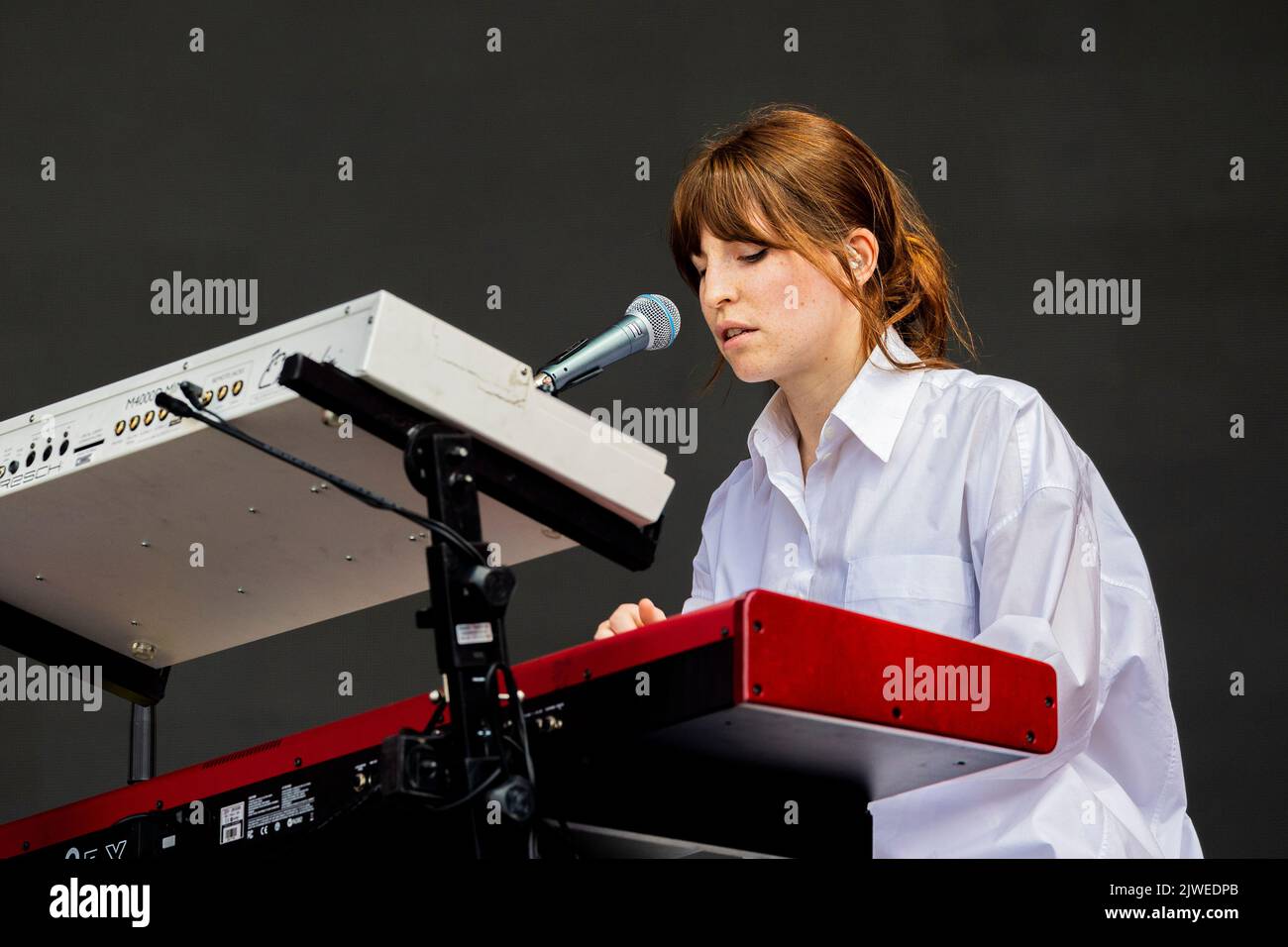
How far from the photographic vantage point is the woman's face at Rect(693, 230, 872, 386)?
183 cm

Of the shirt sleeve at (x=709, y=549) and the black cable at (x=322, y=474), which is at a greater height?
the shirt sleeve at (x=709, y=549)

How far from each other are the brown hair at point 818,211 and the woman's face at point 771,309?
0.7 inches

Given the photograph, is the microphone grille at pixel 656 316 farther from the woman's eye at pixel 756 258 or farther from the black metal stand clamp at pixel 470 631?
the black metal stand clamp at pixel 470 631

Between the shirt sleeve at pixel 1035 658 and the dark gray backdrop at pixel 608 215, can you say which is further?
the dark gray backdrop at pixel 608 215

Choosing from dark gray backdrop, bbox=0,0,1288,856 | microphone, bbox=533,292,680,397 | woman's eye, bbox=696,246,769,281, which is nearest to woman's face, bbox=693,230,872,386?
woman's eye, bbox=696,246,769,281

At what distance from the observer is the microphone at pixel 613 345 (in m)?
1.41

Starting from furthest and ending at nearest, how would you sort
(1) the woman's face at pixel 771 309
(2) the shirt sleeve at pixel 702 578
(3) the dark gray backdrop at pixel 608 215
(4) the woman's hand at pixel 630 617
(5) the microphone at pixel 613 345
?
(3) the dark gray backdrop at pixel 608 215, (2) the shirt sleeve at pixel 702 578, (1) the woman's face at pixel 771 309, (4) the woman's hand at pixel 630 617, (5) the microphone at pixel 613 345

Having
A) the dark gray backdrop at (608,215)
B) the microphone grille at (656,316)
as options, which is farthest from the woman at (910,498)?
the dark gray backdrop at (608,215)

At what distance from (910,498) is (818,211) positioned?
1.23ft

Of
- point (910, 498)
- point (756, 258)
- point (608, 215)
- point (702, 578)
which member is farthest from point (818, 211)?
point (608, 215)
